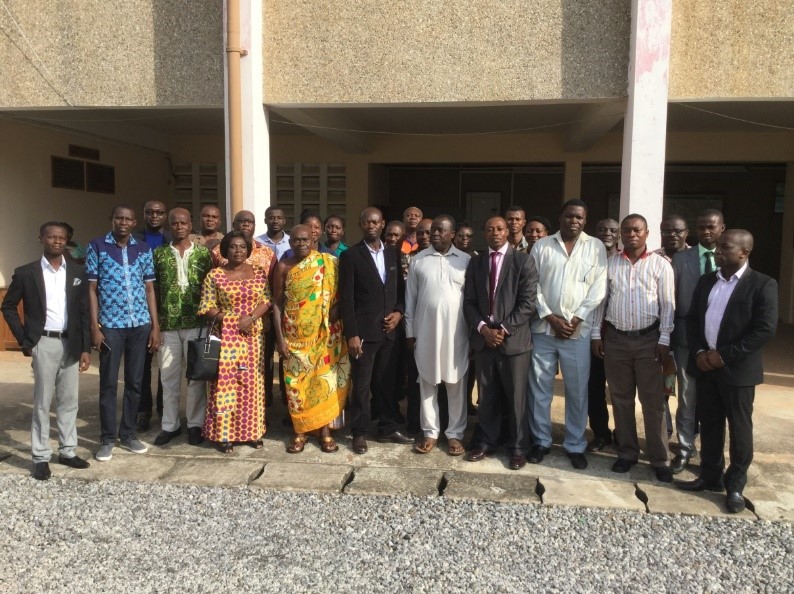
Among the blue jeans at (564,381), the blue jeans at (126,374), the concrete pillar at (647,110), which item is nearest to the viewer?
the blue jeans at (564,381)

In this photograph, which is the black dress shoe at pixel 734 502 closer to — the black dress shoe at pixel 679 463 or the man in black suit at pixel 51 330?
the black dress shoe at pixel 679 463

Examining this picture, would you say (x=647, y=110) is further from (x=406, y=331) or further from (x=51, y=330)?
(x=51, y=330)

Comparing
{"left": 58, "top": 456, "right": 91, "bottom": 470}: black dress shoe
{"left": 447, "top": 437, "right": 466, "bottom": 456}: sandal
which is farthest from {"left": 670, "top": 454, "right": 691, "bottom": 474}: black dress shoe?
{"left": 58, "top": 456, "right": 91, "bottom": 470}: black dress shoe

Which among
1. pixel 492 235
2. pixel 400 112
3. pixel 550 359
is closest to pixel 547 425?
pixel 550 359

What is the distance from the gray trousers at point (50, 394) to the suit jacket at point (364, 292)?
187 centimetres

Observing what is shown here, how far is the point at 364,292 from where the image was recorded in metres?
4.61

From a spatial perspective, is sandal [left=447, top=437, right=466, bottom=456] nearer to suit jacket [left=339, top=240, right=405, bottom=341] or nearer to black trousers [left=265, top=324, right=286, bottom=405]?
suit jacket [left=339, top=240, right=405, bottom=341]

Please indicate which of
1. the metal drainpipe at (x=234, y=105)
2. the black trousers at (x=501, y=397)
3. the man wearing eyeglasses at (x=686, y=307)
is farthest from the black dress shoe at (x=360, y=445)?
the metal drainpipe at (x=234, y=105)

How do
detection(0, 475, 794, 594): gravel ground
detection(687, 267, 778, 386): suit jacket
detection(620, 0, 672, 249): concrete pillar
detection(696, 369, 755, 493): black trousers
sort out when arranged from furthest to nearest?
detection(620, 0, 672, 249): concrete pillar → detection(696, 369, 755, 493): black trousers → detection(687, 267, 778, 386): suit jacket → detection(0, 475, 794, 594): gravel ground

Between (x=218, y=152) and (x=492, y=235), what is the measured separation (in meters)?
8.25

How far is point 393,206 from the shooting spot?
41.3ft

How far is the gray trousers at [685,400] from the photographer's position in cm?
445

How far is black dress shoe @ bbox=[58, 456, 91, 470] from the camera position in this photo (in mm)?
4391

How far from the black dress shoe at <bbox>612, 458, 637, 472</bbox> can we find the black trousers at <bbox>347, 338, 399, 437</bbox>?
1.59 m
